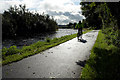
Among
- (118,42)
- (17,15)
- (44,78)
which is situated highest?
(17,15)

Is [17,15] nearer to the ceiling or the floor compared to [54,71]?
nearer to the ceiling

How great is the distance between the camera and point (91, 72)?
400 centimetres

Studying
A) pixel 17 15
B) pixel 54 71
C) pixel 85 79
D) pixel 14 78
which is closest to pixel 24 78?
pixel 14 78

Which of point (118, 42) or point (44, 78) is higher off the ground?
point (118, 42)

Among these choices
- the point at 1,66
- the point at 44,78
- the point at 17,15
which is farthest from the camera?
the point at 17,15

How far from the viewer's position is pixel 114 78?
3547mm

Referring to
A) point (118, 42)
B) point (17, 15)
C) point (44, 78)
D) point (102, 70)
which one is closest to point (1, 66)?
point (44, 78)

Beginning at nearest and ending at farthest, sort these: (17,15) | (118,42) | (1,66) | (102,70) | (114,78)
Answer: (114,78) → (102,70) → (1,66) → (118,42) → (17,15)

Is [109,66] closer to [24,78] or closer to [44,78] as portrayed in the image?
[44,78]

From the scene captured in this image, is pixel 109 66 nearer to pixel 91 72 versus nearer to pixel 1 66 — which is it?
pixel 91 72

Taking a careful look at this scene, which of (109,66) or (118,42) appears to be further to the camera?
(118,42)

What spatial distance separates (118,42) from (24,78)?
232 inches

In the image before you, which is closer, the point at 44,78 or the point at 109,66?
the point at 44,78

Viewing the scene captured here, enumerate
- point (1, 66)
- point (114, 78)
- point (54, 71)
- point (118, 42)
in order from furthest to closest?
point (118, 42) → point (1, 66) → point (54, 71) → point (114, 78)
